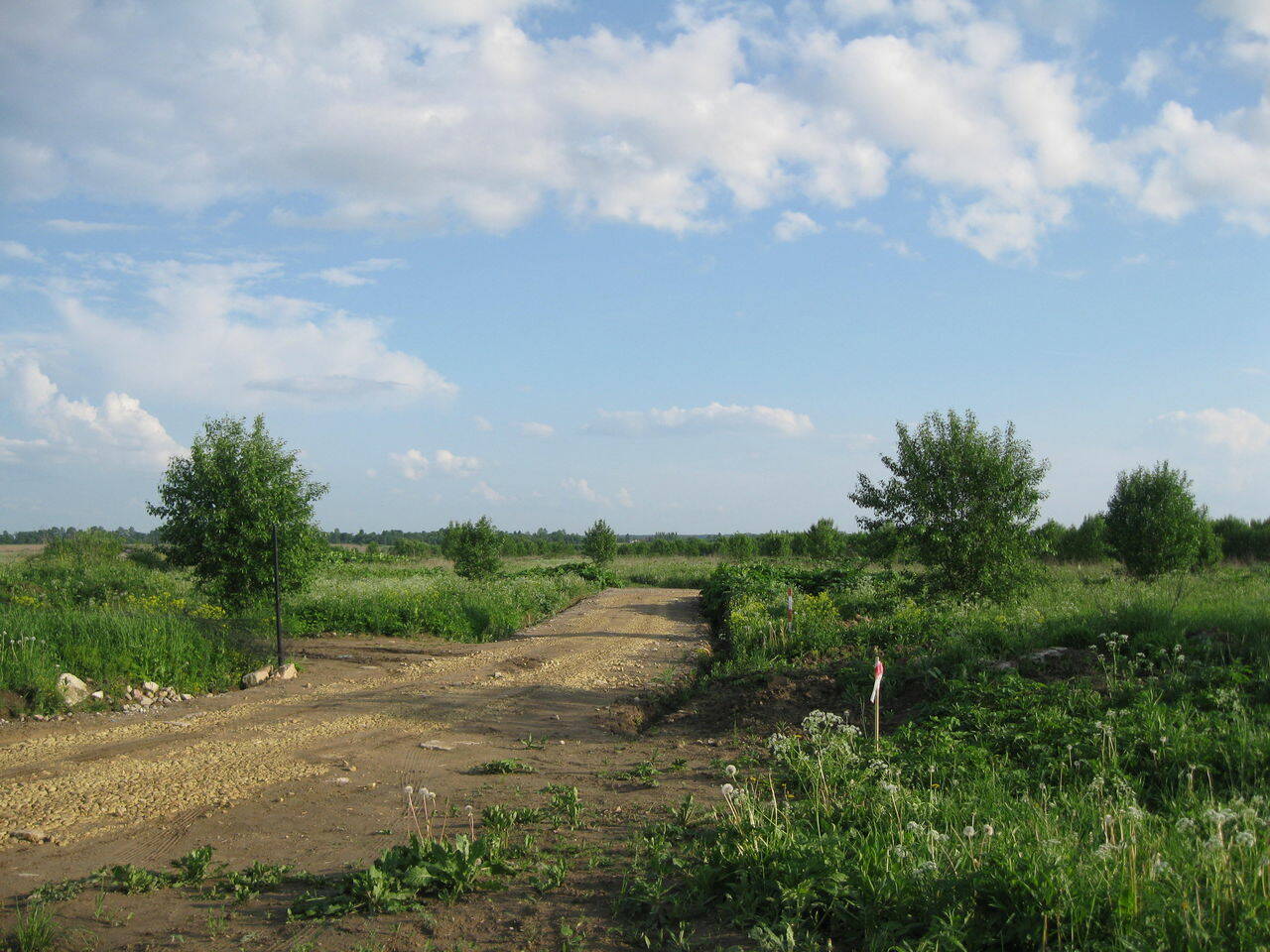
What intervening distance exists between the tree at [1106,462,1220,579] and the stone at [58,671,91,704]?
27754 mm

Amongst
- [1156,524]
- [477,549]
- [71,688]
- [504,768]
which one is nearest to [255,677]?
[71,688]

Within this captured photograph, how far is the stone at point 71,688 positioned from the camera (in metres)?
9.80

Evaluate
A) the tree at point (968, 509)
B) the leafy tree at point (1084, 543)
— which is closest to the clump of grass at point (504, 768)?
the tree at point (968, 509)

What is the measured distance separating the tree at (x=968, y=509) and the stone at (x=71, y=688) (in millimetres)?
13029

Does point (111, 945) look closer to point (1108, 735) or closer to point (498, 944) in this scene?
point (498, 944)

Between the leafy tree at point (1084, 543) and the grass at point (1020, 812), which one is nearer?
the grass at point (1020, 812)

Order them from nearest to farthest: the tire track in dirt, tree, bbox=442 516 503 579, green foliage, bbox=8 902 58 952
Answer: green foliage, bbox=8 902 58 952
the tire track in dirt
tree, bbox=442 516 503 579

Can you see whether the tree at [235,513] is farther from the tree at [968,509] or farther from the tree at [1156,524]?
the tree at [1156,524]

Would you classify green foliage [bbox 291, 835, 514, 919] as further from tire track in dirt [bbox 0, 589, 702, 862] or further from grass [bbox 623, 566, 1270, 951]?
tire track in dirt [bbox 0, 589, 702, 862]

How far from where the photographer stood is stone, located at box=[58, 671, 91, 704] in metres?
9.80

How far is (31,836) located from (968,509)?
46.6 ft

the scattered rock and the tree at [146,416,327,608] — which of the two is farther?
the tree at [146,416,327,608]

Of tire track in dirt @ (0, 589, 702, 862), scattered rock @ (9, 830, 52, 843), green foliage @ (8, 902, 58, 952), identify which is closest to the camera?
green foliage @ (8, 902, 58, 952)

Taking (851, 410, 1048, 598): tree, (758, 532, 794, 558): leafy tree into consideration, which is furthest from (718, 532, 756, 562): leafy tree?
(851, 410, 1048, 598): tree
